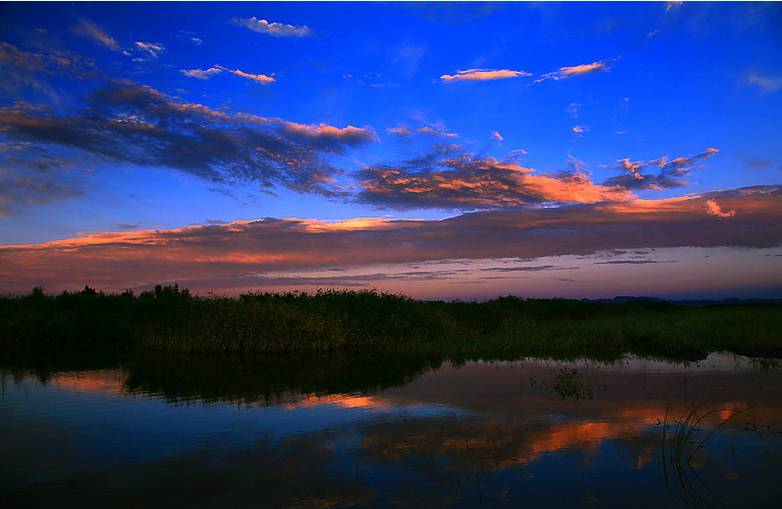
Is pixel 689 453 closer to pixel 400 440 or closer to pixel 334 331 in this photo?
pixel 400 440

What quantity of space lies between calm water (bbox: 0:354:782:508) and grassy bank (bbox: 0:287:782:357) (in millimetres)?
6287

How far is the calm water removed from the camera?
316 inches

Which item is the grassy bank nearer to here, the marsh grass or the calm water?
the calm water

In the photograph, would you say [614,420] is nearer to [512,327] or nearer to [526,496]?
[526,496]

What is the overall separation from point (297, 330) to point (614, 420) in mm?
17558

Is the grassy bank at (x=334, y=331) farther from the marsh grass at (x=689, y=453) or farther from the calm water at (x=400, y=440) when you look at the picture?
the marsh grass at (x=689, y=453)

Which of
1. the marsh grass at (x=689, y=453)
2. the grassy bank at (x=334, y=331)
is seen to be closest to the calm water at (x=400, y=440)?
the marsh grass at (x=689, y=453)

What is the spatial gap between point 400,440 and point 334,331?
16.8 meters

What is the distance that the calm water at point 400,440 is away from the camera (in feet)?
26.4

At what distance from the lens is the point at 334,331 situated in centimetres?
2727

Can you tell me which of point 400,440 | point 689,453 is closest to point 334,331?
point 400,440

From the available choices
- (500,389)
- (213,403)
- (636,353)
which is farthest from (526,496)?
(636,353)

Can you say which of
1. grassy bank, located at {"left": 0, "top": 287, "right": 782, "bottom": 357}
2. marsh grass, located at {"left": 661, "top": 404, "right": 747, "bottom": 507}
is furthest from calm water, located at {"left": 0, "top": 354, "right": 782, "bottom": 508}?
grassy bank, located at {"left": 0, "top": 287, "right": 782, "bottom": 357}

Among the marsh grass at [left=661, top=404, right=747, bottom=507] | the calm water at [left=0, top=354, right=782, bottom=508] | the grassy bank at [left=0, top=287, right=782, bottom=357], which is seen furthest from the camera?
the grassy bank at [left=0, top=287, right=782, bottom=357]
